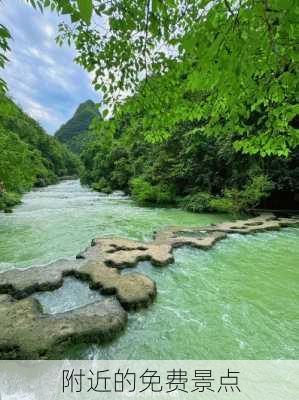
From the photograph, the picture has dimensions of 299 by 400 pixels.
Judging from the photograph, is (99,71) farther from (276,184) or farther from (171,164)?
(171,164)

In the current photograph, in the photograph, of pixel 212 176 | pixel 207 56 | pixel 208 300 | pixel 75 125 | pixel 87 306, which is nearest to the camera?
pixel 207 56

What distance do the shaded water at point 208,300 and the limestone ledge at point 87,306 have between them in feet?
0.40

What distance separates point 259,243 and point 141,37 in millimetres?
4236

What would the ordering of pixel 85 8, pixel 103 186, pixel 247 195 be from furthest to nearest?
pixel 103 186
pixel 247 195
pixel 85 8

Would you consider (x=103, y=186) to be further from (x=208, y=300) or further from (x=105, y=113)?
(x=105, y=113)

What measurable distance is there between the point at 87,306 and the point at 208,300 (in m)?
1.28

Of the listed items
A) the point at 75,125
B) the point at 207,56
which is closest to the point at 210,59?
the point at 207,56

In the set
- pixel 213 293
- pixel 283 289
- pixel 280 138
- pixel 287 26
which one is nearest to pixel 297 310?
pixel 283 289

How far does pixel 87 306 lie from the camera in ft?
7.14

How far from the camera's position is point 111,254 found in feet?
11.9

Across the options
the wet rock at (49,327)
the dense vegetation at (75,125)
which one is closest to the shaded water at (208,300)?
the wet rock at (49,327)

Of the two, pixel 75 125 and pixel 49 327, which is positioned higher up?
pixel 75 125

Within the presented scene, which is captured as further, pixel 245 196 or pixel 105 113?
pixel 245 196

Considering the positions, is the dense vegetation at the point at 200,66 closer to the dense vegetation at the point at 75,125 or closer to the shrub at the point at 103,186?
the shrub at the point at 103,186
